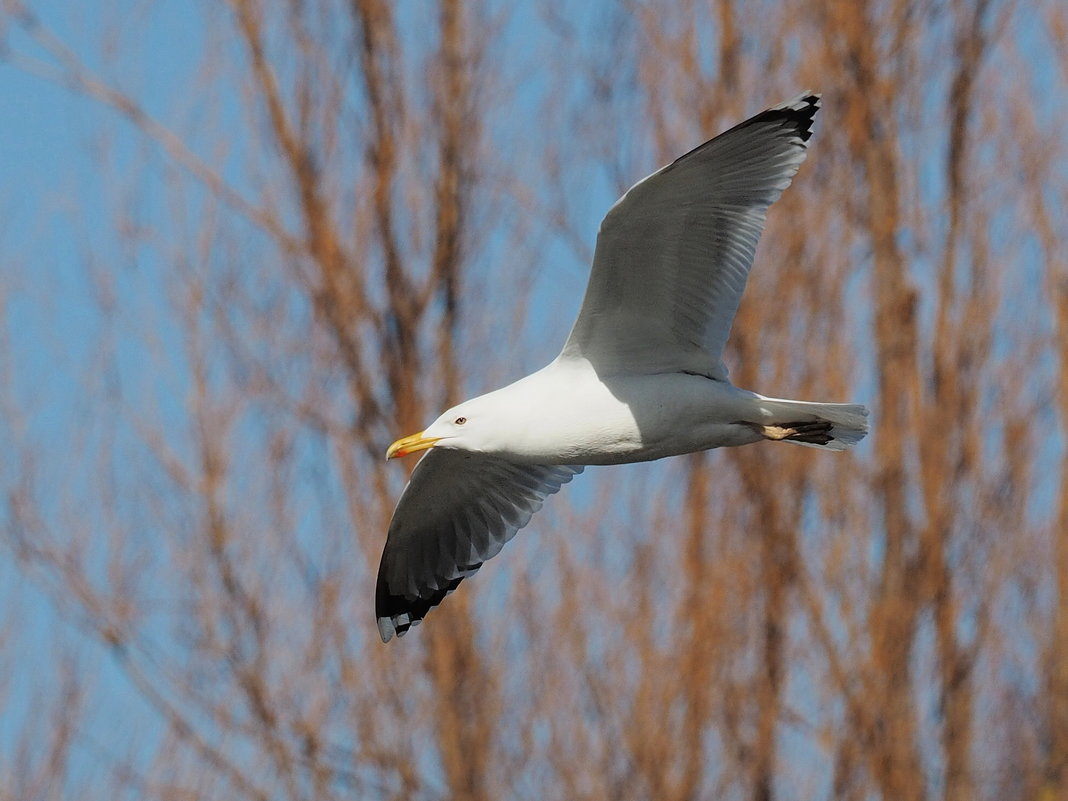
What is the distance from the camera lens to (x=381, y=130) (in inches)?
271

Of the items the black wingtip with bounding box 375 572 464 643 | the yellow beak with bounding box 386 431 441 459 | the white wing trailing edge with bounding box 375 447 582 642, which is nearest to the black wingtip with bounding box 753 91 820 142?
the yellow beak with bounding box 386 431 441 459

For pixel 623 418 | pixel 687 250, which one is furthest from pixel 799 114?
pixel 623 418

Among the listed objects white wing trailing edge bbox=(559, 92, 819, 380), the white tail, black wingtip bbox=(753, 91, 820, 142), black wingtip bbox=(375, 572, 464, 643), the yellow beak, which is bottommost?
black wingtip bbox=(375, 572, 464, 643)

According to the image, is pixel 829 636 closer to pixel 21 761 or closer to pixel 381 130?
pixel 381 130

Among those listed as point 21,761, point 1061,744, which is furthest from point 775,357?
point 21,761

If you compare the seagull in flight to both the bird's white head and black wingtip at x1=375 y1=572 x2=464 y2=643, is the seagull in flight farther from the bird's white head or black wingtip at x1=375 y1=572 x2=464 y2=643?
black wingtip at x1=375 y1=572 x2=464 y2=643

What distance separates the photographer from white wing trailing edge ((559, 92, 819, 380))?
3.94m

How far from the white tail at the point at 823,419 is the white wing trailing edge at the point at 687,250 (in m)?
0.20

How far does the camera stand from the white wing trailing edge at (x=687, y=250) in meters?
3.94

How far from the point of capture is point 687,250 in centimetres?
409

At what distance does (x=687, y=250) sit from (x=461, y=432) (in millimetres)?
665

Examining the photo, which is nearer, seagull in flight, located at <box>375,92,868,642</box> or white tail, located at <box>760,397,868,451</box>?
seagull in flight, located at <box>375,92,868,642</box>

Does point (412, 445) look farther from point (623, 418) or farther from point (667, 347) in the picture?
point (667, 347)

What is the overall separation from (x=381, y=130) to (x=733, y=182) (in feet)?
10.1
